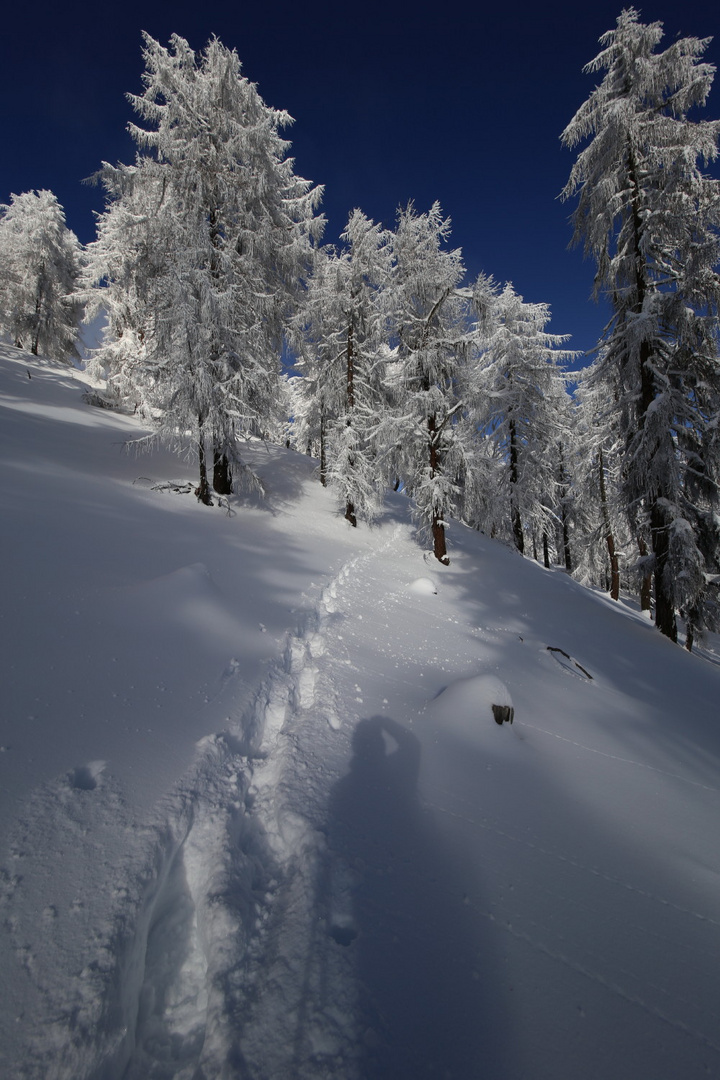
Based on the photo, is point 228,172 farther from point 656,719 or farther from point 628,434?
point 656,719

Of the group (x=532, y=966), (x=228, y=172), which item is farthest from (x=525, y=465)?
(x=532, y=966)

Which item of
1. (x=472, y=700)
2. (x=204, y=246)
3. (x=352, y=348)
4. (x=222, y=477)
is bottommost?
(x=472, y=700)

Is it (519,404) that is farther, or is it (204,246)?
(519,404)

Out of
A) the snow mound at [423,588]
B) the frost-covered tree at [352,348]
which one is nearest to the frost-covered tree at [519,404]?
the frost-covered tree at [352,348]

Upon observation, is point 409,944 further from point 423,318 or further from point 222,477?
point 423,318

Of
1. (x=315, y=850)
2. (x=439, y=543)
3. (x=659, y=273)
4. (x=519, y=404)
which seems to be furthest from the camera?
(x=519, y=404)

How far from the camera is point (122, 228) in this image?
1149 centimetres

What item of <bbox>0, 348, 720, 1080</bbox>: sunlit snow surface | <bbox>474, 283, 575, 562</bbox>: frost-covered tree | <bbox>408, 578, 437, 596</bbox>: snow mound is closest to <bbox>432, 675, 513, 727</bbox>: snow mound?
<bbox>0, 348, 720, 1080</bbox>: sunlit snow surface

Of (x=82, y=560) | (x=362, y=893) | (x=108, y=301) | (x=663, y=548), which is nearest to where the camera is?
(x=362, y=893)

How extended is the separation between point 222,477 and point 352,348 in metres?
7.33

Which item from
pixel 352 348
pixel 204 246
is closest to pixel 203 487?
pixel 204 246

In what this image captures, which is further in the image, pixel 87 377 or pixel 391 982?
pixel 87 377

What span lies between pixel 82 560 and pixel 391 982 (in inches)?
218

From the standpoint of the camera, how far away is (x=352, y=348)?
1502cm
